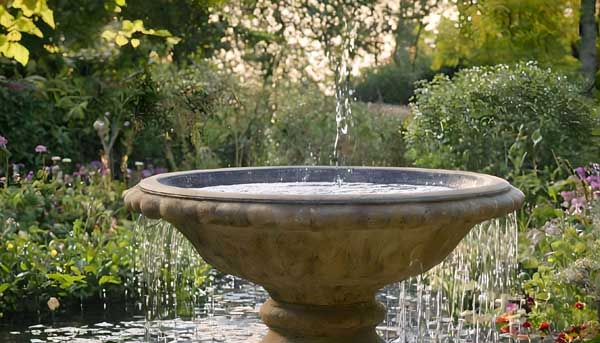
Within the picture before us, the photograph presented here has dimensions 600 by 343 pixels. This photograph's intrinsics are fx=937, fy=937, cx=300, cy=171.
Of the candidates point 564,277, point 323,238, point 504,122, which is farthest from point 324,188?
point 504,122

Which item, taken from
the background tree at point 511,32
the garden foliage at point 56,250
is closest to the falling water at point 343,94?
the background tree at point 511,32

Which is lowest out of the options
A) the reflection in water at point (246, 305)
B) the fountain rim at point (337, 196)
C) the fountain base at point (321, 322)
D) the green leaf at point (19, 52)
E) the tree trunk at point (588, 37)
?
the reflection in water at point (246, 305)

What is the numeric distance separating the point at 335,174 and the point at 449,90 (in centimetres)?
459

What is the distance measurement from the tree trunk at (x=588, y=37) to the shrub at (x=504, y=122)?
341 centimetres

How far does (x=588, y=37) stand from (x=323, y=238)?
9828 millimetres

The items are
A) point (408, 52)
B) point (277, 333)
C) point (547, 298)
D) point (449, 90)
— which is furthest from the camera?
point (408, 52)

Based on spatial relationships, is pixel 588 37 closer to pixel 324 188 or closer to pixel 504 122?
pixel 504 122

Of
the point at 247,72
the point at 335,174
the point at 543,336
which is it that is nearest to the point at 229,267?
the point at 335,174

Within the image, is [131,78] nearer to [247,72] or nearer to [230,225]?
[247,72]

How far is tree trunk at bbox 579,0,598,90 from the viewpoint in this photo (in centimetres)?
1200

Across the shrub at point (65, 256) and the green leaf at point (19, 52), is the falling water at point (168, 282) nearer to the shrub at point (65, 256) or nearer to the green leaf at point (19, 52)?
the shrub at point (65, 256)

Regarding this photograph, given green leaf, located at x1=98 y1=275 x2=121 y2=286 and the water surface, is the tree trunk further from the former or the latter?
the water surface

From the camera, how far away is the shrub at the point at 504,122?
328 inches

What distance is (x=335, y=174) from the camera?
471 centimetres
